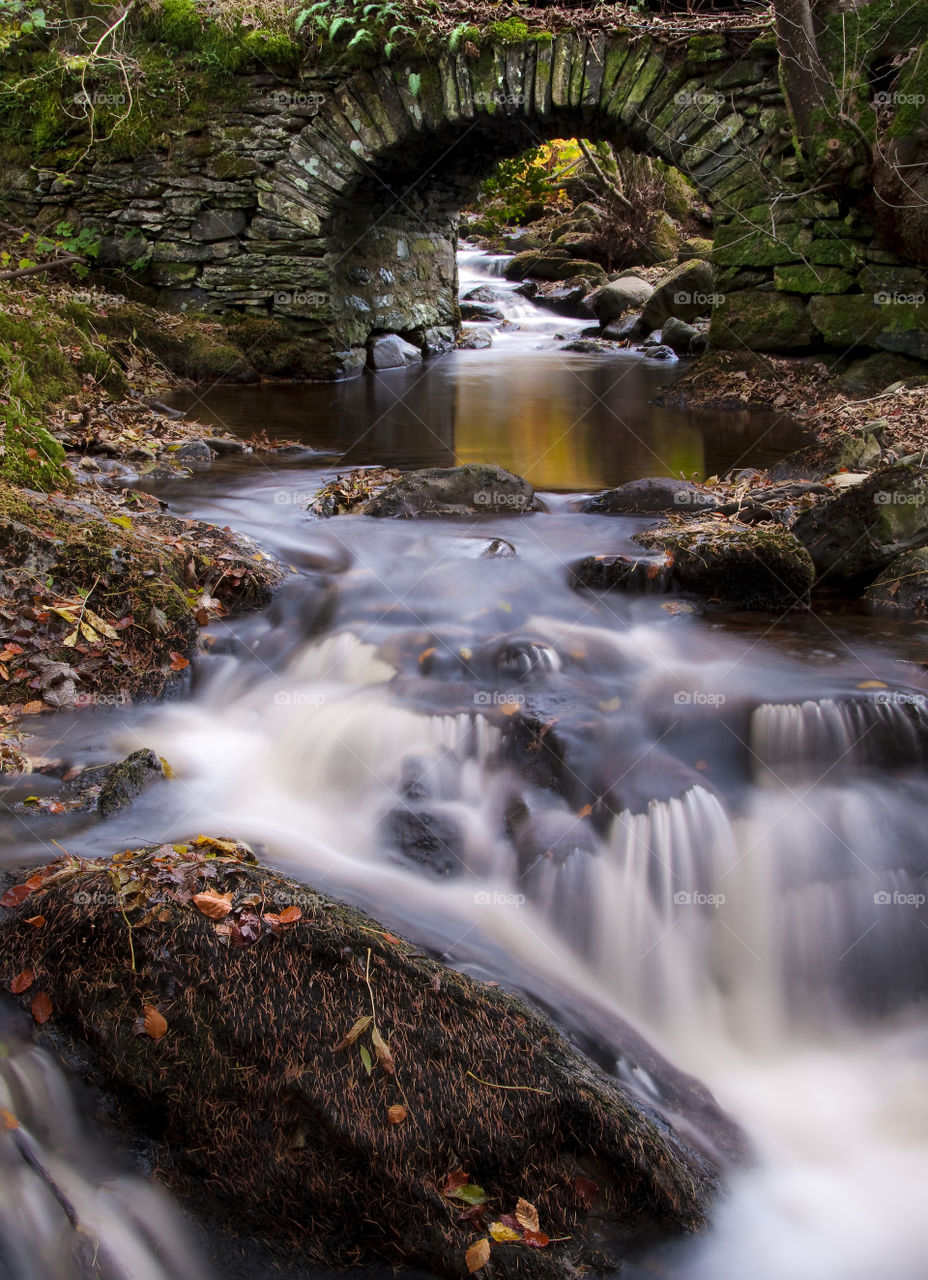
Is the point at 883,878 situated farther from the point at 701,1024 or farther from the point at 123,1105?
the point at 123,1105

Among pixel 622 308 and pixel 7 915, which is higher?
pixel 622 308

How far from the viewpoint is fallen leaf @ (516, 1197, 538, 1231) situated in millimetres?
1869

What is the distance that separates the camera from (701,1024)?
2.69 m

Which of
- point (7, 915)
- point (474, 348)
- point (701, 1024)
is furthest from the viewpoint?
point (474, 348)

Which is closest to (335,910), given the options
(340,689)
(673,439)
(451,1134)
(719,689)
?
(451,1134)

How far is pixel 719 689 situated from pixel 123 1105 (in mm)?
2595

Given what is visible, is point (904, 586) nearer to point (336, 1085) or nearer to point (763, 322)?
point (336, 1085)
